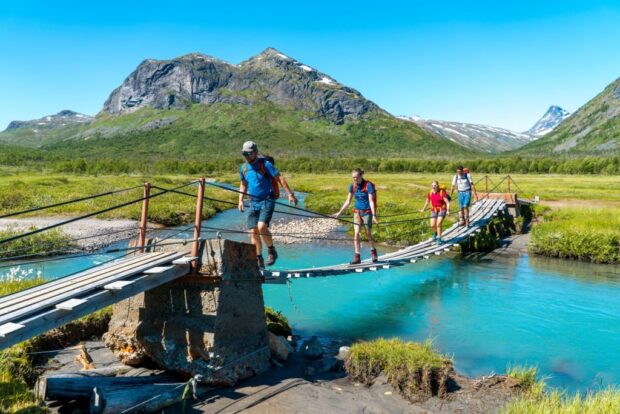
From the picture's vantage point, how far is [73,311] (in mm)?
6887

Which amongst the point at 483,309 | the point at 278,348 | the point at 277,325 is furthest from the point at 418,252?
the point at 278,348

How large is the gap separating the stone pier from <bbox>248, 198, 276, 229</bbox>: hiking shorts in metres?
0.55

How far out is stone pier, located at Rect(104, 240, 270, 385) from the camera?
8922 millimetres

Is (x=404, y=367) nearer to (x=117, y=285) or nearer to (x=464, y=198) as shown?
(x=117, y=285)

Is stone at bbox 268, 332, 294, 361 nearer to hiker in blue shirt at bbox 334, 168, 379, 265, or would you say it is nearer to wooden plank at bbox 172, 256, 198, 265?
wooden plank at bbox 172, 256, 198, 265

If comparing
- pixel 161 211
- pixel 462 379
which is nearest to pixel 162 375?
pixel 462 379

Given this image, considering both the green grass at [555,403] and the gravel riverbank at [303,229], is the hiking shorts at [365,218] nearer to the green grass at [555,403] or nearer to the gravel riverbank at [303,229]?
the green grass at [555,403]

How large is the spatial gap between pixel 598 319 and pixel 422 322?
4.80m

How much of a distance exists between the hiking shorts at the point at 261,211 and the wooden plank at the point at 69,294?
2006mm

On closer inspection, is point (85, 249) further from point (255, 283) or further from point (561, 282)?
point (561, 282)

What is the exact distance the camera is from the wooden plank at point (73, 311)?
20.4 feet

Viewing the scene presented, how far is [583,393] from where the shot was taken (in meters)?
9.62

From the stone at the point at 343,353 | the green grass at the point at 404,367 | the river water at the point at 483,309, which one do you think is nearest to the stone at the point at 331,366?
the stone at the point at 343,353

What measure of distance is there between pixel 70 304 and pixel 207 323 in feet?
8.85
